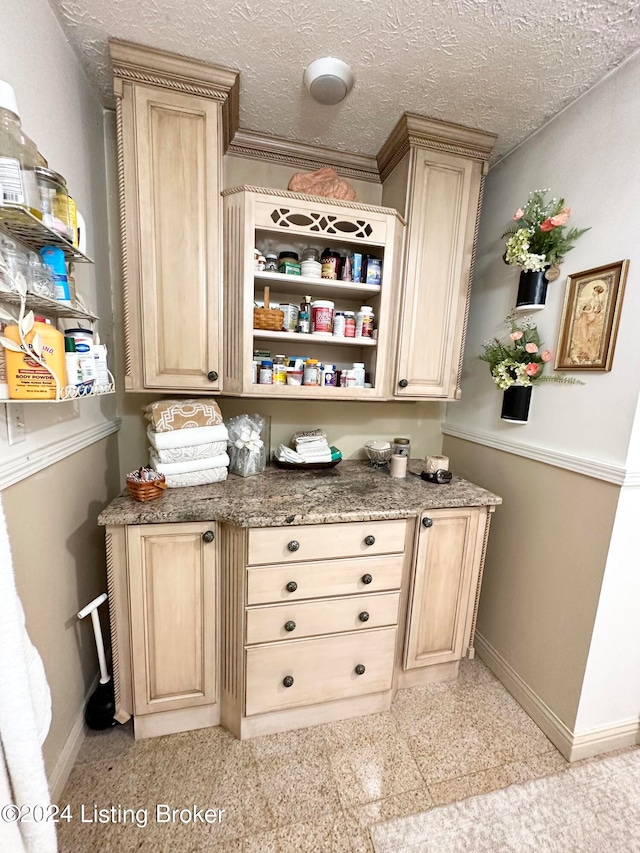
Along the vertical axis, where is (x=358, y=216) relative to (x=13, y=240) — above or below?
above

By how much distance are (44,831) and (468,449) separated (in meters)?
1.99

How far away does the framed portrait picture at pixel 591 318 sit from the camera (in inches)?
47.4

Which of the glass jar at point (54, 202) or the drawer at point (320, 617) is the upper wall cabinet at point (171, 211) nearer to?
the glass jar at point (54, 202)

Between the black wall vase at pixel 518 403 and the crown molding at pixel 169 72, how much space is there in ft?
5.46

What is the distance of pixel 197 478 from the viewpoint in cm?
142

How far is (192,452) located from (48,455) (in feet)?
1.52

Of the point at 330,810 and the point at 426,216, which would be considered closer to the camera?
the point at 330,810

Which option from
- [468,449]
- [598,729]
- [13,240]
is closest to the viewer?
[13,240]

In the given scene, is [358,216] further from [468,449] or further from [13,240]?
[468,449]

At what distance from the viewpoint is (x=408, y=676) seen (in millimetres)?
1596

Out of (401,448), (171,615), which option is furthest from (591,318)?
(171,615)

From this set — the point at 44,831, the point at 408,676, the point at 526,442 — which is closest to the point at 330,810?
the point at 408,676

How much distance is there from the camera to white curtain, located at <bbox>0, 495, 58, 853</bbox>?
0.63m

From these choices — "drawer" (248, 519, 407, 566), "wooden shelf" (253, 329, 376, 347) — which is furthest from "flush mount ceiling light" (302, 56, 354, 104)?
"drawer" (248, 519, 407, 566)
